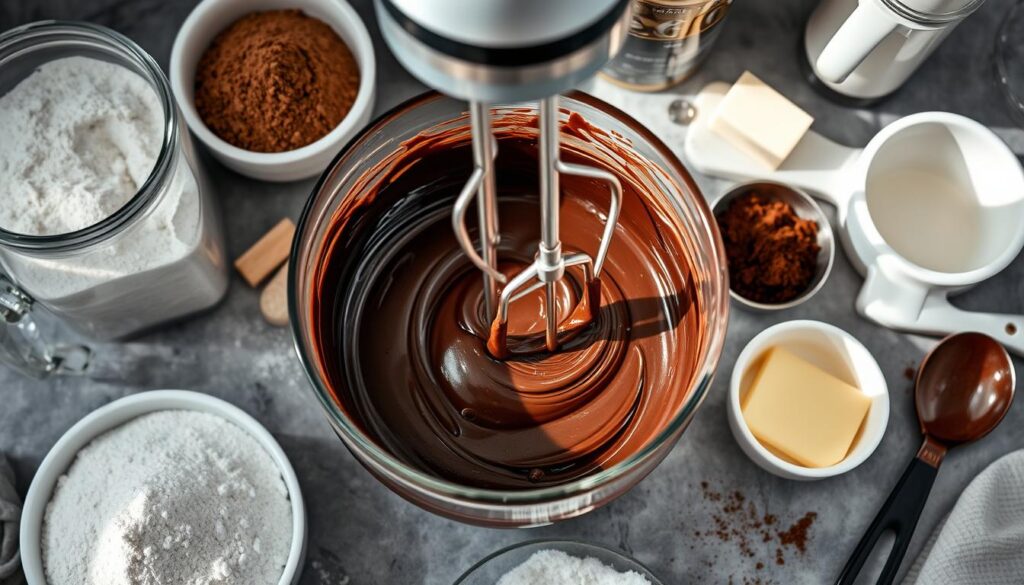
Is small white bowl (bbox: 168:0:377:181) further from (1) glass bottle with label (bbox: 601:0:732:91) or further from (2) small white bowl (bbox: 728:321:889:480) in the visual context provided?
(2) small white bowl (bbox: 728:321:889:480)

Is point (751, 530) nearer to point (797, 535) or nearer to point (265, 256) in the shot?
A: point (797, 535)

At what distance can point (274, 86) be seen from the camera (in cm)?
99

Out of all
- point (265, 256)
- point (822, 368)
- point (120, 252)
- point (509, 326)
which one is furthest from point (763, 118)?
point (120, 252)

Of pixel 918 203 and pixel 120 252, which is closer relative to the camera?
pixel 120 252

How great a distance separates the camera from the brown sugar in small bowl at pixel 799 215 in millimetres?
988

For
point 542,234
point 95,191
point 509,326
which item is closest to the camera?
point 542,234

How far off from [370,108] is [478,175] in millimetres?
513

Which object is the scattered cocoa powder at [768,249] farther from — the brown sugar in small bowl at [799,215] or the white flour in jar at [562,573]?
the white flour in jar at [562,573]

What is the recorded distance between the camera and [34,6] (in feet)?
3.56

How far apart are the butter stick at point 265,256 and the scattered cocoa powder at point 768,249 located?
0.43 meters

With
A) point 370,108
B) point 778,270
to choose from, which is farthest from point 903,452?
point 370,108

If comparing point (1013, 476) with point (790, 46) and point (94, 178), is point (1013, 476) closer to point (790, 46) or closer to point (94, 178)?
point (790, 46)

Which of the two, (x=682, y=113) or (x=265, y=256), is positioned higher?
(x=682, y=113)

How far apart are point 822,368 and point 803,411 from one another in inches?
2.9
